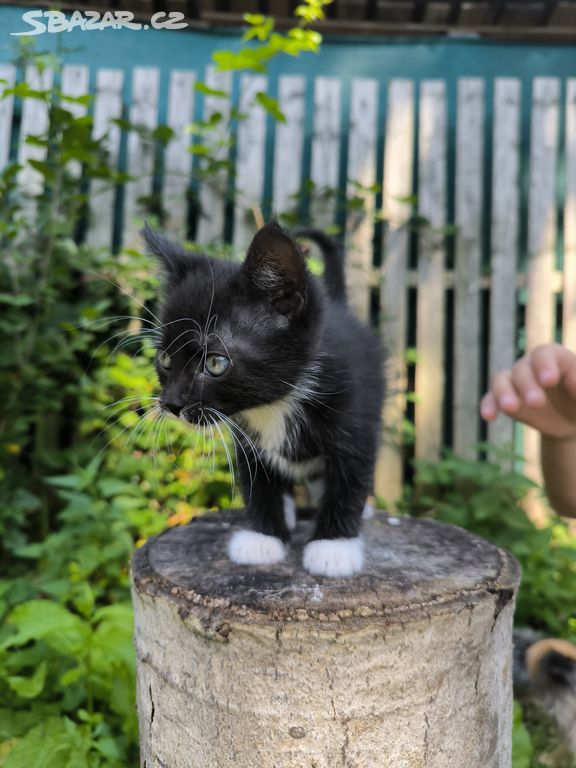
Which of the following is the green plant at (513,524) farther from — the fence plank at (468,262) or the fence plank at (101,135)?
the fence plank at (101,135)

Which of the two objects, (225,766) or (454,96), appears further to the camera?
(454,96)

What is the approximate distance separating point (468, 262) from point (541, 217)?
49cm

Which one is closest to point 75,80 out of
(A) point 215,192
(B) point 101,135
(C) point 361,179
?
(B) point 101,135

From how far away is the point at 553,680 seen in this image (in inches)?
82.0

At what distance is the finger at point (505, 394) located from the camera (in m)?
1.54

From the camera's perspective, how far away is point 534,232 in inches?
140

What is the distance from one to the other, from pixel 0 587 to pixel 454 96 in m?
3.56

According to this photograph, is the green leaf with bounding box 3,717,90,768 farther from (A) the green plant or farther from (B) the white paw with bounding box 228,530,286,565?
(A) the green plant

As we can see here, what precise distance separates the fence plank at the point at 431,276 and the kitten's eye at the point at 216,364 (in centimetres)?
239

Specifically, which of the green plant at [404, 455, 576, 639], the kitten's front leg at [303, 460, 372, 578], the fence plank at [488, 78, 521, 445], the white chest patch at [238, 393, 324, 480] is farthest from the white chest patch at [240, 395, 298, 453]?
the fence plank at [488, 78, 521, 445]

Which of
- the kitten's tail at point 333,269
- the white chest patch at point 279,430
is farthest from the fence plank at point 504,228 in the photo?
the white chest patch at point 279,430

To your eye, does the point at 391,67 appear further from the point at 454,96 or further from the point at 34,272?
the point at 34,272

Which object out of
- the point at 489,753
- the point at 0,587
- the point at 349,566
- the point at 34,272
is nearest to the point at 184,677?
the point at 349,566

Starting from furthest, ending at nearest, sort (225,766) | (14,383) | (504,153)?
(504,153) < (14,383) < (225,766)
